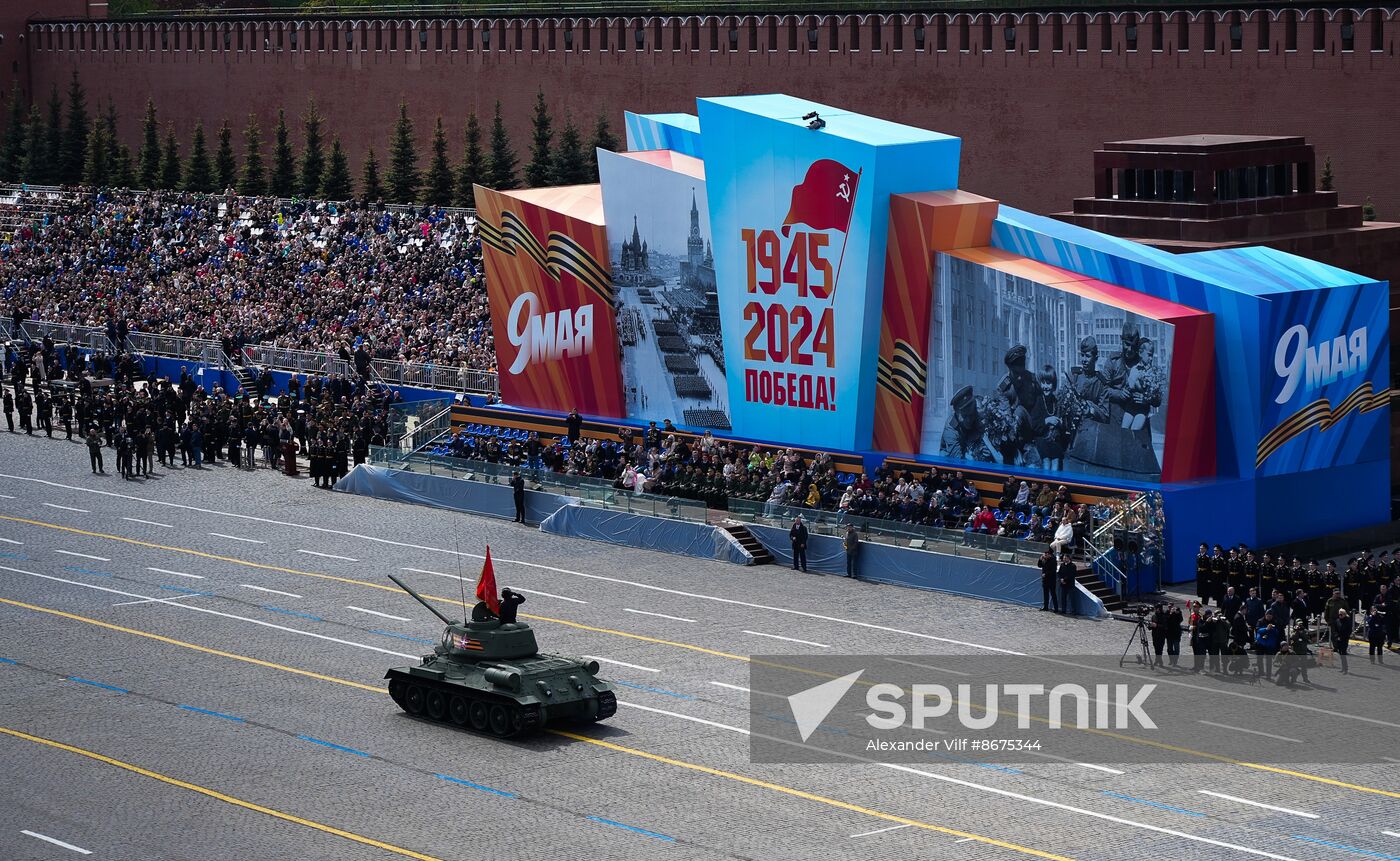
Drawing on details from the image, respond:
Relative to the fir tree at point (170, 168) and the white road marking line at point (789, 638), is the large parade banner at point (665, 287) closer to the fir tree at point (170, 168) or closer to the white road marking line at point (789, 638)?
the white road marking line at point (789, 638)

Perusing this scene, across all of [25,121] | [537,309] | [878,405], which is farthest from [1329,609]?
[25,121]

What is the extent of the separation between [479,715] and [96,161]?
60436mm

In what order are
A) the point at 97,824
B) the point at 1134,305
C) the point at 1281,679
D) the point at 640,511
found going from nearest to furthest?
the point at 97,824 < the point at 1281,679 < the point at 1134,305 < the point at 640,511

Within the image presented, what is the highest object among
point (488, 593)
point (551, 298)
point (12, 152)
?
point (12, 152)

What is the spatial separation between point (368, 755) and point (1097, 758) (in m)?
10.0

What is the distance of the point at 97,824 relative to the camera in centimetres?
2797

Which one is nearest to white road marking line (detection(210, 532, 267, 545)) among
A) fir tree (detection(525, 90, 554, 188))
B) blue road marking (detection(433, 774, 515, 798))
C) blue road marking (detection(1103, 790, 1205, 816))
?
blue road marking (detection(433, 774, 515, 798))

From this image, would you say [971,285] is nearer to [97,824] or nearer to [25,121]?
[97,824]

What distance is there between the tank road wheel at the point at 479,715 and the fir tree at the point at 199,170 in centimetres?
5388

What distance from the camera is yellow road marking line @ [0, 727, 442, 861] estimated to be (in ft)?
87.9

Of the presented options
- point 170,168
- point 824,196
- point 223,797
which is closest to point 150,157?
point 170,168

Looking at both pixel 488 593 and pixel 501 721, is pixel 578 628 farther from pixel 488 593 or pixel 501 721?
pixel 501 721

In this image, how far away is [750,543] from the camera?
4425cm

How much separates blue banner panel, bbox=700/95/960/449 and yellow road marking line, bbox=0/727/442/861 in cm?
1950
